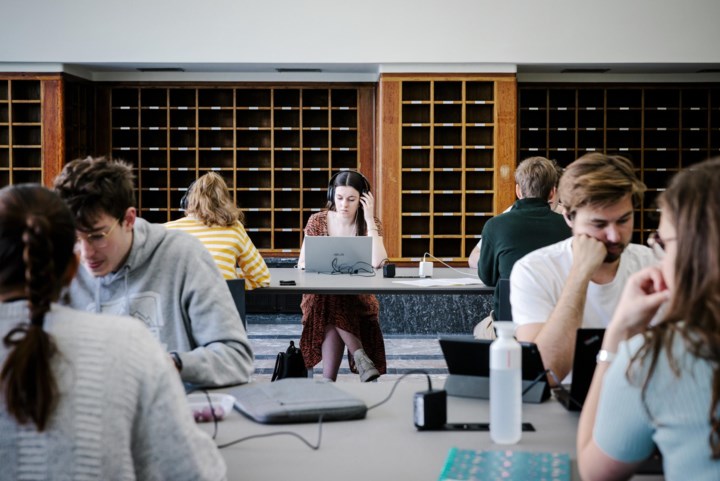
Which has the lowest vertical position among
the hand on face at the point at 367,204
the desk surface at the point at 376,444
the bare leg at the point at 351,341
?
the bare leg at the point at 351,341

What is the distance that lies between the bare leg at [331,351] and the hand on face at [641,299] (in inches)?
145

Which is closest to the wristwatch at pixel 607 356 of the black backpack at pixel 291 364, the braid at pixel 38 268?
the braid at pixel 38 268

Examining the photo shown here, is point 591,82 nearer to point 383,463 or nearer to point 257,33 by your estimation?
point 257,33

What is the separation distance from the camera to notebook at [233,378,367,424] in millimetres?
1948

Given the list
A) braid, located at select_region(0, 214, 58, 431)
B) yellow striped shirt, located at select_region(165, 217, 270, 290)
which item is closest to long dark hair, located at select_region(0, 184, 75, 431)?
braid, located at select_region(0, 214, 58, 431)

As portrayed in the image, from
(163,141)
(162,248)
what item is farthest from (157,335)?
(163,141)

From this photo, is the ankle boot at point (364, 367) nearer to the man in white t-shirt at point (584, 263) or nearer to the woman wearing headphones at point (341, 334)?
the woman wearing headphones at point (341, 334)

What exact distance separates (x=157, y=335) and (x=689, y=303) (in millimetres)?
1641

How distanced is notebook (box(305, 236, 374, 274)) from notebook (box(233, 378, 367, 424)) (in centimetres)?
320

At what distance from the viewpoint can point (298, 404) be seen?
6.52 ft

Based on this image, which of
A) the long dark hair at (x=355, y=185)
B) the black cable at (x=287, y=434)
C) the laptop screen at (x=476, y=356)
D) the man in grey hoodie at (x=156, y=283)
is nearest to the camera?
the black cable at (x=287, y=434)

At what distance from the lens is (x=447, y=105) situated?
8914 millimetres

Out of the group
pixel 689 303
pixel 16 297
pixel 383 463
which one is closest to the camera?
pixel 689 303

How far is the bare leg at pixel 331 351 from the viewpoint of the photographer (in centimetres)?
515
